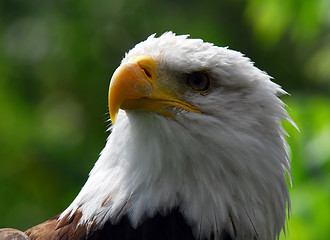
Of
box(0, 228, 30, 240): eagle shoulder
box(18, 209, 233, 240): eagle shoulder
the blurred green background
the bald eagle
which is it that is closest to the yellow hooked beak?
the bald eagle

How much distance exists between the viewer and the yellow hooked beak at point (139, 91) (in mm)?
2668

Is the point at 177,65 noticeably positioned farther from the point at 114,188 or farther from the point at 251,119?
the point at 114,188

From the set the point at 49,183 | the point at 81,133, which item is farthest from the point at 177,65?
the point at 81,133

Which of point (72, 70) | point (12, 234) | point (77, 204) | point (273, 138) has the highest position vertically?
point (273, 138)

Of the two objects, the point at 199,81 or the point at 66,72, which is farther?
the point at 66,72

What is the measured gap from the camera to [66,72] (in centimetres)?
924

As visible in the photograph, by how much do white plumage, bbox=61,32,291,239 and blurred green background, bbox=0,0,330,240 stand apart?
318 cm

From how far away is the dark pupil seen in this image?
2855mm

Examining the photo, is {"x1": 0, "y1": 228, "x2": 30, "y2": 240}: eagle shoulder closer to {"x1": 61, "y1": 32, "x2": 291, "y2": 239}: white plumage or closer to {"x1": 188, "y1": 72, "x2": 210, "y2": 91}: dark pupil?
{"x1": 61, "y1": 32, "x2": 291, "y2": 239}: white plumage

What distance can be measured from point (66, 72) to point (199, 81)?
261 inches

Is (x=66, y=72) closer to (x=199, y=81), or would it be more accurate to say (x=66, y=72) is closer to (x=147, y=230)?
(x=199, y=81)

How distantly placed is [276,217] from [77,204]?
1039 millimetres

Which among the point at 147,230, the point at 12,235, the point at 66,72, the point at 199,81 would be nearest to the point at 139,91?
the point at 199,81

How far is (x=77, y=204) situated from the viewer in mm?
2928
